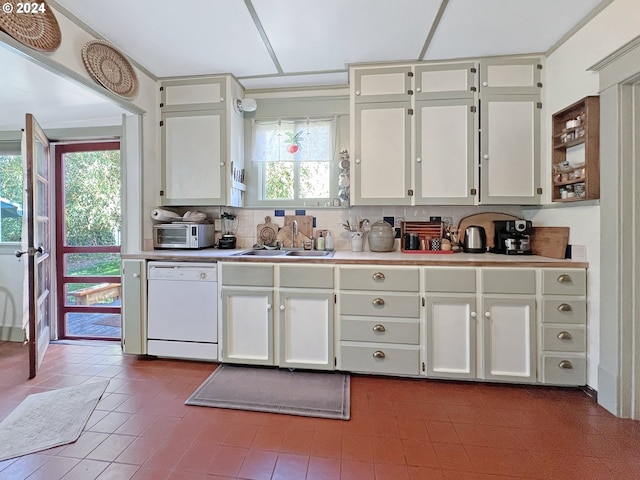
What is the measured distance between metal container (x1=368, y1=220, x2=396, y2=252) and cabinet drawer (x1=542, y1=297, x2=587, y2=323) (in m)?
1.18

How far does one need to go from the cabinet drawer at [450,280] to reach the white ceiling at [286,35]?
1697 millimetres

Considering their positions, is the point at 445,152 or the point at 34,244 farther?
the point at 445,152

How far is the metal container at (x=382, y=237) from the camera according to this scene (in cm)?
271

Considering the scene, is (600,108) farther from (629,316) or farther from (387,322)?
(387,322)

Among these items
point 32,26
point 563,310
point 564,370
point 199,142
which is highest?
point 32,26

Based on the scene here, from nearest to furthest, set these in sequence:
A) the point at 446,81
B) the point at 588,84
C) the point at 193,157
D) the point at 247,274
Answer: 1. the point at 588,84
2. the point at 247,274
3. the point at 446,81
4. the point at 193,157

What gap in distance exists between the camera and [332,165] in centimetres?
300

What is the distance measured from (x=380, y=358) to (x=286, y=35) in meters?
2.45

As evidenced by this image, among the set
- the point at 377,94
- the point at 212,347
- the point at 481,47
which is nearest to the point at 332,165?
the point at 377,94

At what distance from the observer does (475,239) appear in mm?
2564

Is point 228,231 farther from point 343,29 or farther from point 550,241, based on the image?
point 550,241

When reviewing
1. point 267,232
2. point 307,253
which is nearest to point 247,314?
point 307,253

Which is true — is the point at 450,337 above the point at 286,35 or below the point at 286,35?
below

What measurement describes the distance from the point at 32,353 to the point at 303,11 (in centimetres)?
313
